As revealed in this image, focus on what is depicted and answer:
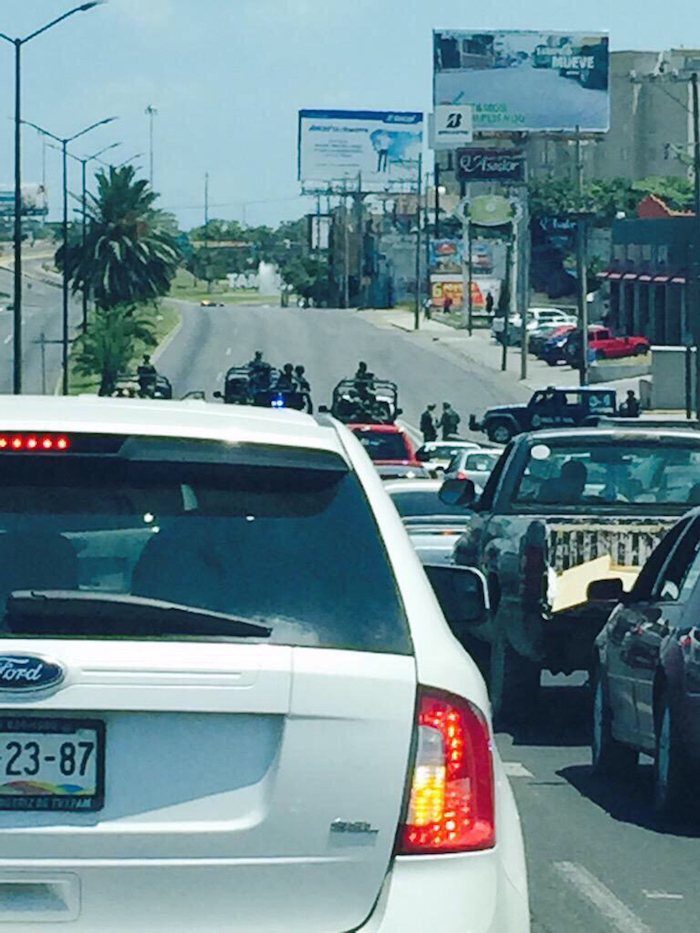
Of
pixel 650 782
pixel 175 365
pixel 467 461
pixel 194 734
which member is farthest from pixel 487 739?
pixel 175 365

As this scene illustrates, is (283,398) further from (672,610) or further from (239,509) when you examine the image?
(239,509)

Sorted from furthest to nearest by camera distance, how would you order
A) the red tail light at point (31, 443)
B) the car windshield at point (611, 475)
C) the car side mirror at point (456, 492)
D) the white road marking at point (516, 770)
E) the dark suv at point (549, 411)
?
the dark suv at point (549, 411)
the car side mirror at point (456, 492)
the car windshield at point (611, 475)
the white road marking at point (516, 770)
the red tail light at point (31, 443)

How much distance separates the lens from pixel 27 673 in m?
4.41

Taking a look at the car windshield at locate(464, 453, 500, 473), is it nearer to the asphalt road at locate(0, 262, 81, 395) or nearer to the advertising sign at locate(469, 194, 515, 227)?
the asphalt road at locate(0, 262, 81, 395)

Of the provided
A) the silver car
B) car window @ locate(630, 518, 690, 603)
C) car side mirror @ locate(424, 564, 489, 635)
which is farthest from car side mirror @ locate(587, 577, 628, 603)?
the silver car

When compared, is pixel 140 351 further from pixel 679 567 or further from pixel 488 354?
pixel 679 567

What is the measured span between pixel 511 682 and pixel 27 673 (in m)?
10.5

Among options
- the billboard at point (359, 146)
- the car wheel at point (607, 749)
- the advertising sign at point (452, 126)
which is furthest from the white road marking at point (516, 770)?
the billboard at point (359, 146)

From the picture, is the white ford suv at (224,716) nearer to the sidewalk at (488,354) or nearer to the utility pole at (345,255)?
the sidewalk at (488,354)

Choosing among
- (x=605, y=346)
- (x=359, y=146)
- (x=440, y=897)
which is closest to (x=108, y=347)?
(x=605, y=346)

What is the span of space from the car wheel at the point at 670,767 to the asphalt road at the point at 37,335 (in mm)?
55938

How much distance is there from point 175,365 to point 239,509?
95810mm

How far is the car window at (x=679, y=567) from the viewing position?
37.7ft

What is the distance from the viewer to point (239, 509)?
15.8 ft
